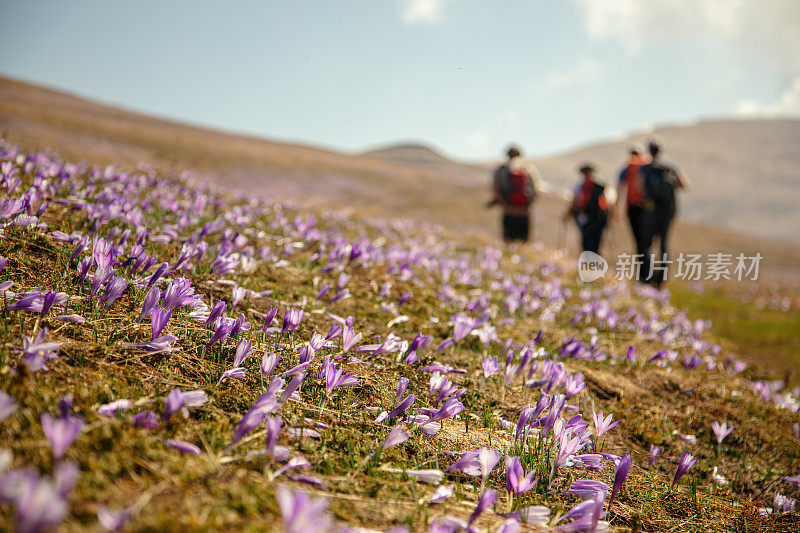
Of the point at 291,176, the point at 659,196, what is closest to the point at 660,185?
the point at 659,196

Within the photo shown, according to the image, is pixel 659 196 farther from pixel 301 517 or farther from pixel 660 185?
pixel 301 517

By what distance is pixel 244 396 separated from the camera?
2.10 metres

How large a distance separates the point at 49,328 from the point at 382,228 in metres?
7.66

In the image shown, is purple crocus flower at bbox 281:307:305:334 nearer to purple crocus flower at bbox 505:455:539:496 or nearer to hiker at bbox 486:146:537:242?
purple crocus flower at bbox 505:455:539:496

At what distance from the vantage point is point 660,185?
34.8ft

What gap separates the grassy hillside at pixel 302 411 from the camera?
1.38 meters

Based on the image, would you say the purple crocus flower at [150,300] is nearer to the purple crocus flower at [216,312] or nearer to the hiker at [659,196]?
the purple crocus flower at [216,312]

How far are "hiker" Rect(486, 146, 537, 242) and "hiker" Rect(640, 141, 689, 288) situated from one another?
2748 mm

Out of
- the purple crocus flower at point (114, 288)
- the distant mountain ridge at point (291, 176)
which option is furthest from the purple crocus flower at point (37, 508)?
the distant mountain ridge at point (291, 176)

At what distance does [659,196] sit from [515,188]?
11.1ft

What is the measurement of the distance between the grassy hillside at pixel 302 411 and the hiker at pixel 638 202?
7.04m

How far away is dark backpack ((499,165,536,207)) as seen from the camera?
12266mm

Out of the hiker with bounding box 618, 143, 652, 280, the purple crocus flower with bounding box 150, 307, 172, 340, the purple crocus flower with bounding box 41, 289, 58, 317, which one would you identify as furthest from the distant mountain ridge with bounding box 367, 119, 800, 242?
the purple crocus flower with bounding box 41, 289, 58, 317

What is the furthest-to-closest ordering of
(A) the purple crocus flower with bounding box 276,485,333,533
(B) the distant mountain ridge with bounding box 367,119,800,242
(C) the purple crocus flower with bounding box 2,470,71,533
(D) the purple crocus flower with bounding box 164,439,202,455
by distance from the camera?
(B) the distant mountain ridge with bounding box 367,119,800,242 < (D) the purple crocus flower with bounding box 164,439,202,455 < (A) the purple crocus flower with bounding box 276,485,333,533 < (C) the purple crocus flower with bounding box 2,470,71,533
